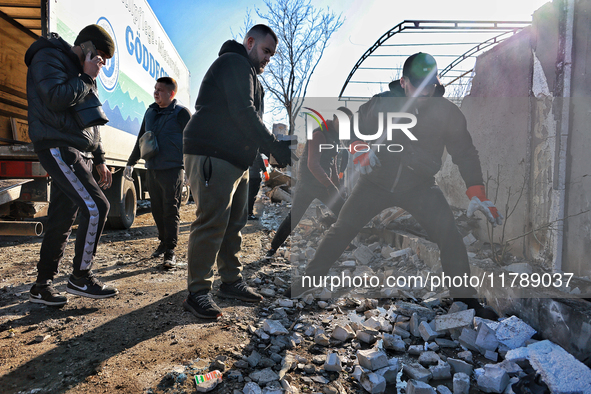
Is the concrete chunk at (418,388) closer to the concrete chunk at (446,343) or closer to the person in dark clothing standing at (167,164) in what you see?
the concrete chunk at (446,343)

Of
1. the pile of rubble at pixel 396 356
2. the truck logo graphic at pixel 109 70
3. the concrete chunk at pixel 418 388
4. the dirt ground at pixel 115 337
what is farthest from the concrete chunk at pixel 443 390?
the truck logo graphic at pixel 109 70

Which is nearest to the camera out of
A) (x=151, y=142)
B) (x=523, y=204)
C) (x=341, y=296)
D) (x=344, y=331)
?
(x=344, y=331)

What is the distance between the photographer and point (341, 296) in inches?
129

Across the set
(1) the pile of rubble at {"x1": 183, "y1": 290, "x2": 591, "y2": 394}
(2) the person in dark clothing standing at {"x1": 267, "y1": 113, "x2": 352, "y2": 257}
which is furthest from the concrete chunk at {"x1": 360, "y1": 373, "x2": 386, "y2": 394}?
(2) the person in dark clothing standing at {"x1": 267, "y1": 113, "x2": 352, "y2": 257}

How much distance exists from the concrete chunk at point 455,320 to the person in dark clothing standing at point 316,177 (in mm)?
2018

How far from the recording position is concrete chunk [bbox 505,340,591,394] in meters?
1.76

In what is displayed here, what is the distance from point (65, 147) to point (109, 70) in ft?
9.47

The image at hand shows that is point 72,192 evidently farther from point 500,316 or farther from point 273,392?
point 500,316

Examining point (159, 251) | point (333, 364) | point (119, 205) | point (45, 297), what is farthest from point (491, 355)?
point (119, 205)

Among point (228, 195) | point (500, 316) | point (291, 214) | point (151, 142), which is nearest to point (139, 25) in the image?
point (151, 142)

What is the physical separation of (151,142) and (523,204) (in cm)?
397

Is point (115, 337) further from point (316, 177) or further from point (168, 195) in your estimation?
point (316, 177)

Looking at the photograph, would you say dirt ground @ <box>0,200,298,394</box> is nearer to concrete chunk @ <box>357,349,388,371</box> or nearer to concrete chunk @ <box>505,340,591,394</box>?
concrete chunk @ <box>357,349,388,371</box>

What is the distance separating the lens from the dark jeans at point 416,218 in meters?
2.69
